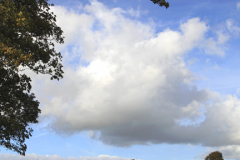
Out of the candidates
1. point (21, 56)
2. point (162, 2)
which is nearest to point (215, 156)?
point (162, 2)

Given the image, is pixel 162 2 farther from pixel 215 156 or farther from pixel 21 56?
pixel 215 156

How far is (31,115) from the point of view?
704 inches

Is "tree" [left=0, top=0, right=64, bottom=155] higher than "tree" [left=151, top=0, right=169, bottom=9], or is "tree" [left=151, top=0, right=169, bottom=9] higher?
"tree" [left=151, top=0, right=169, bottom=9]

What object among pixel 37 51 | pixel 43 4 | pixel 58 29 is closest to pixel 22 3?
pixel 43 4

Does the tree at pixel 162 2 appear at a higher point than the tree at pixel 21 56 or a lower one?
higher

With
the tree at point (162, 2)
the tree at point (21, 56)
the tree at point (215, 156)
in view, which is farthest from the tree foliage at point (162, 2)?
the tree at point (215, 156)

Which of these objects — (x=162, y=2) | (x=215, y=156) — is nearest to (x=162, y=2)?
(x=162, y=2)

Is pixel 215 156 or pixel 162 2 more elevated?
pixel 162 2

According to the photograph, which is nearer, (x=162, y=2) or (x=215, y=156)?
(x=162, y=2)

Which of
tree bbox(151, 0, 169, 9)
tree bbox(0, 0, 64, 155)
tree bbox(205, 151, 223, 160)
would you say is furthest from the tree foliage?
tree bbox(205, 151, 223, 160)

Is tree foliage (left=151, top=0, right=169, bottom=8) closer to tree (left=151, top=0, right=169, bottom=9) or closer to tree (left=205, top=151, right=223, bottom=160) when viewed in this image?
tree (left=151, top=0, right=169, bottom=9)

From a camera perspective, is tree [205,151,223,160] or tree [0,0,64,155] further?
tree [205,151,223,160]

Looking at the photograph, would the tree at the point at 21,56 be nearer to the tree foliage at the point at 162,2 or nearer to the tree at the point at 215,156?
the tree foliage at the point at 162,2

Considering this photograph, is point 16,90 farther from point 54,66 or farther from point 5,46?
point 5,46
